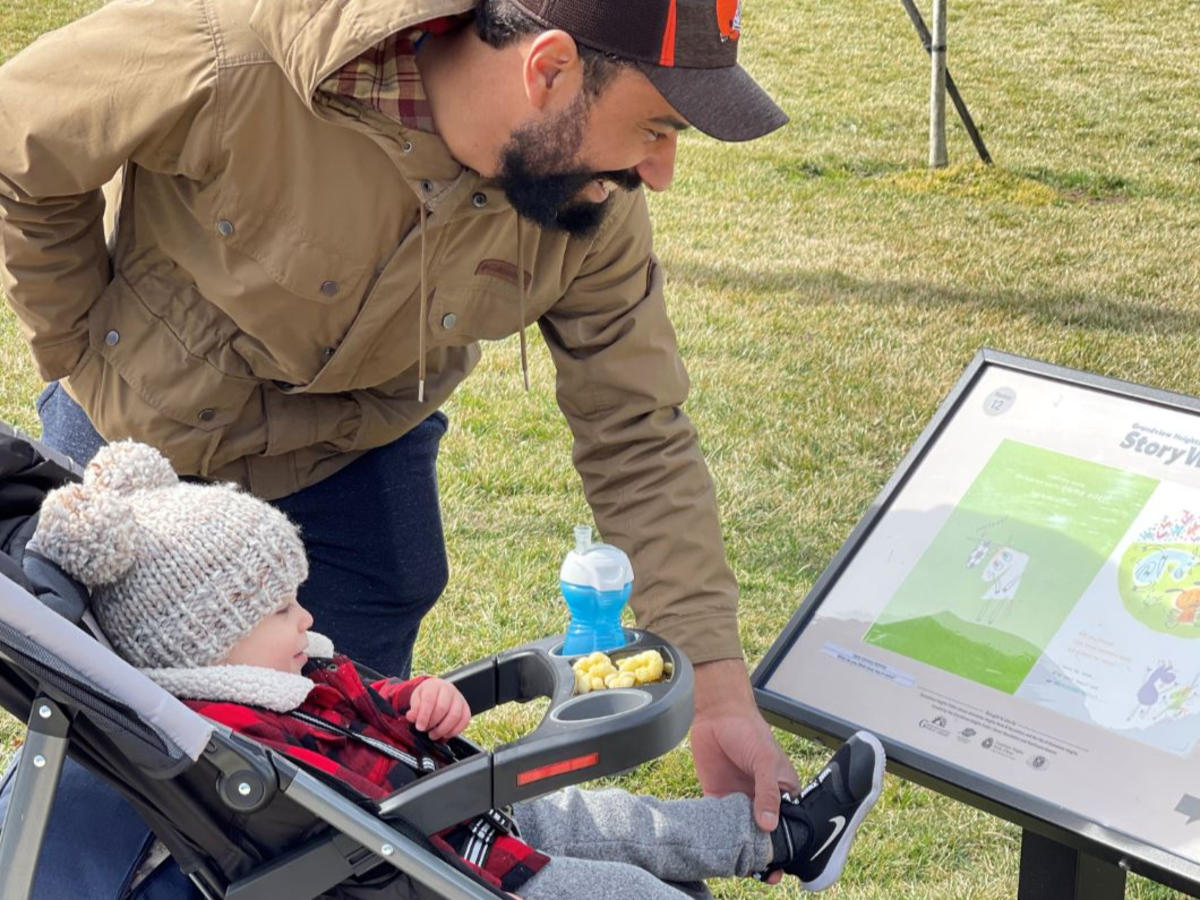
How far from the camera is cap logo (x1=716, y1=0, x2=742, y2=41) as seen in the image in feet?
7.86

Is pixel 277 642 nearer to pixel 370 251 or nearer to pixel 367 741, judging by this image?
pixel 367 741

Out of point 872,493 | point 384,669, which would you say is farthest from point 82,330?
point 872,493

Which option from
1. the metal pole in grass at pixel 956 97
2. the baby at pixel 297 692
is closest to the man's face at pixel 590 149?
the baby at pixel 297 692

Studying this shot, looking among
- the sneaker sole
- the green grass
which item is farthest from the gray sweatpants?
the green grass

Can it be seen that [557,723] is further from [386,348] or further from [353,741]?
[386,348]

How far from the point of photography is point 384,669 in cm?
327

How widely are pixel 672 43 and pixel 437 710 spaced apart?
1087 mm

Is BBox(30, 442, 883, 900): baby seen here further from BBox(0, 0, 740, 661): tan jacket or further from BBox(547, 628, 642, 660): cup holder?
BBox(0, 0, 740, 661): tan jacket

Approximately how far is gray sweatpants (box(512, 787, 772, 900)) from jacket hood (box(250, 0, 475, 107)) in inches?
48.1

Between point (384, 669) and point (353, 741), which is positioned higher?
point (353, 741)

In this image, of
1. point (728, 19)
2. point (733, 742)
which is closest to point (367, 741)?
point (733, 742)

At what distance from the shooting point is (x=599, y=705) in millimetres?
2201

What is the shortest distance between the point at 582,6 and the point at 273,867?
1.33 m

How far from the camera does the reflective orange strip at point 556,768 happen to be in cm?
208
